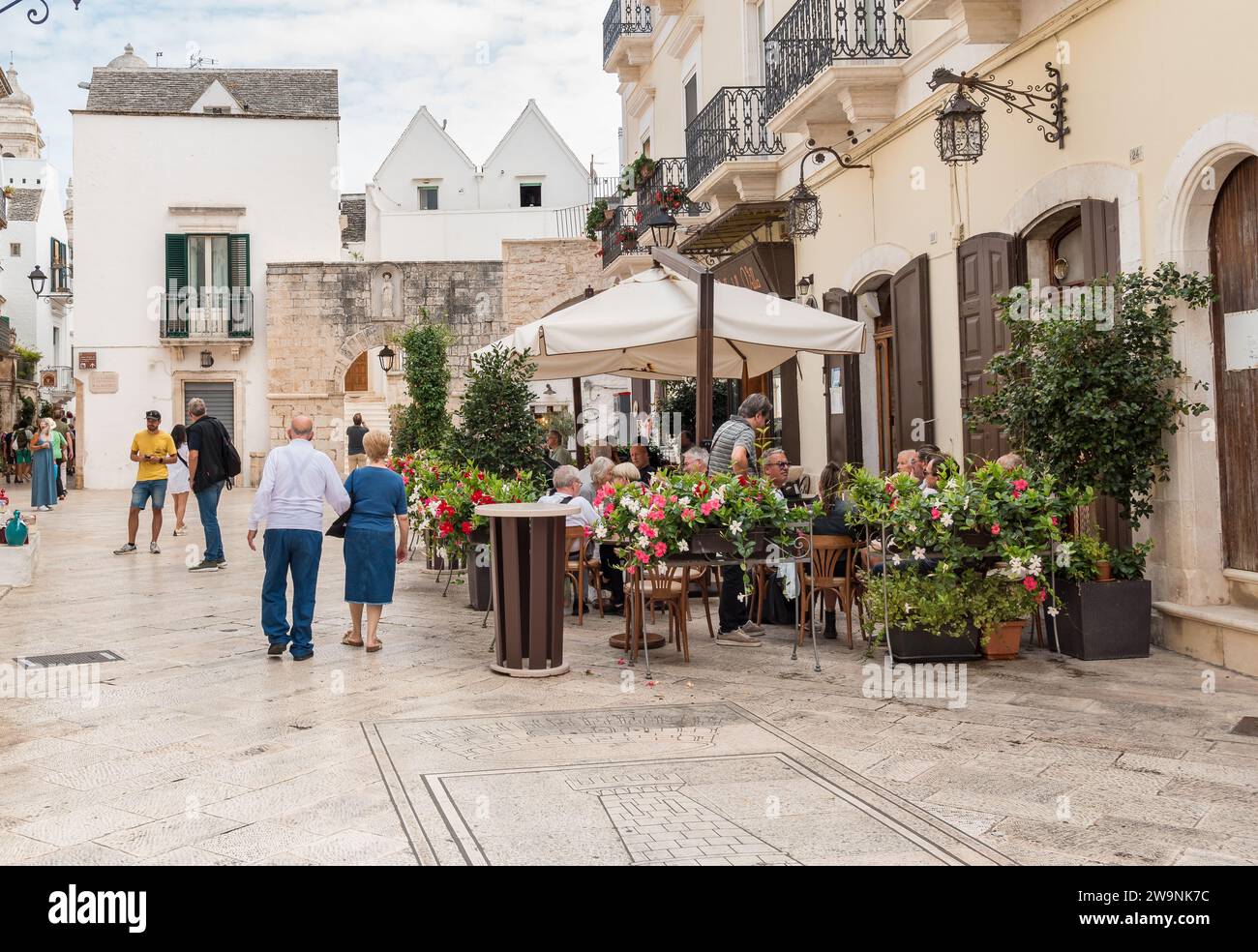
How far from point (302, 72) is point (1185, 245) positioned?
1251 inches

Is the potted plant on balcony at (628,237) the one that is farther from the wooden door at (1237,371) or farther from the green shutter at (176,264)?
the green shutter at (176,264)

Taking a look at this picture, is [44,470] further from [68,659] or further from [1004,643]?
[1004,643]

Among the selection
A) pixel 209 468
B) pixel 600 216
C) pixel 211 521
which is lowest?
pixel 211 521

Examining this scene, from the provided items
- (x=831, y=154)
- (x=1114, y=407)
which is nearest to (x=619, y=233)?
(x=831, y=154)

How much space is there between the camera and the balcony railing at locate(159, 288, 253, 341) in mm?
31812

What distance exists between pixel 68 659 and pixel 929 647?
525cm

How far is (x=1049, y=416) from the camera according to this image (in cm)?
731

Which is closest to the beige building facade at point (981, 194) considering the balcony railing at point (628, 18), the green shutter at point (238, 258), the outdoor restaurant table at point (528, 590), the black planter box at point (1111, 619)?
the black planter box at point (1111, 619)

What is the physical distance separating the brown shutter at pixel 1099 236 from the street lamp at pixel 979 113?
66 centimetres

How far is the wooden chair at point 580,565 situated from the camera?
8.64 m

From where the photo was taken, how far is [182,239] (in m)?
32.2

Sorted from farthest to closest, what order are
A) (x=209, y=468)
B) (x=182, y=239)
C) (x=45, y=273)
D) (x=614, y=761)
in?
(x=45, y=273), (x=182, y=239), (x=209, y=468), (x=614, y=761)
